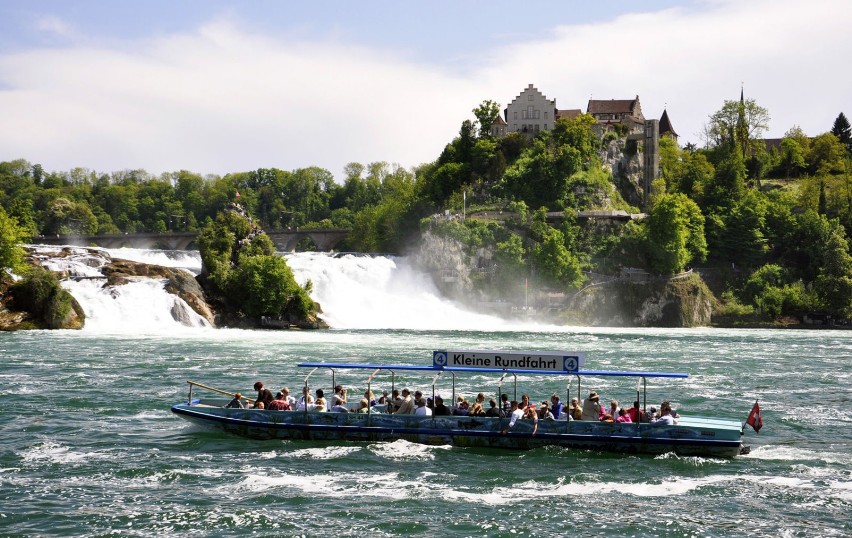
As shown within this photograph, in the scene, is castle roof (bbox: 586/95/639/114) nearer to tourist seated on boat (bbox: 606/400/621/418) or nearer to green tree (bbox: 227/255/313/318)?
green tree (bbox: 227/255/313/318)

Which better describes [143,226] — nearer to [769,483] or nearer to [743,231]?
[743,231]

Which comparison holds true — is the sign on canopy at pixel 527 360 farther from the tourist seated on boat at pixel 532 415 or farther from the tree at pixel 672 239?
the tree at pixel 672 239

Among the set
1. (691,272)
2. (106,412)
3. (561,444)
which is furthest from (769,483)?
(691,272)

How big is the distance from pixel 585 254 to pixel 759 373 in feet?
196

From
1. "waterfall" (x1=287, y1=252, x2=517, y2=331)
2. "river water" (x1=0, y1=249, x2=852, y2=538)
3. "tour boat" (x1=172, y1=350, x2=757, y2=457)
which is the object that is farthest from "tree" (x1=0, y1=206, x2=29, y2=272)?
"tour boat" (x1=172, y1=350, x2=757, y2=457)

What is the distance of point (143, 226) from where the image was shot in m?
190

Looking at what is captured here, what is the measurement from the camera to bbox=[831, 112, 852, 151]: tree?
511ft

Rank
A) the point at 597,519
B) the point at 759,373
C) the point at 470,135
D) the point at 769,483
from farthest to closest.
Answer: the point at 470,135, the point at 759,373, the point at 769,483, the point at 597,519

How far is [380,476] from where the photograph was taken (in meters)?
29.5

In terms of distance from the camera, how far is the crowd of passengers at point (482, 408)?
33.1m

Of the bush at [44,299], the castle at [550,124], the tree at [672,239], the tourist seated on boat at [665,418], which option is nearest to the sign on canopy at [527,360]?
the tourist seated on boat at [665,418]

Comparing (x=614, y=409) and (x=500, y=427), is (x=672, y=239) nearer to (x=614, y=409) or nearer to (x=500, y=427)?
(x=614, y=409)

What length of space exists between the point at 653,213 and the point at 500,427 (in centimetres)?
8470

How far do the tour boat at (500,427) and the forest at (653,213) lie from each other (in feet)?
210
